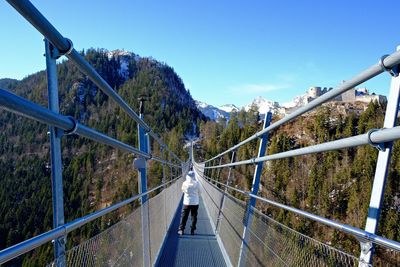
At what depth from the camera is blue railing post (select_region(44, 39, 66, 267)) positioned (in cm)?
120

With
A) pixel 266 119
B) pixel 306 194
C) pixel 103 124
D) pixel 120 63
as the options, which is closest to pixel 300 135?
pixel 306 194

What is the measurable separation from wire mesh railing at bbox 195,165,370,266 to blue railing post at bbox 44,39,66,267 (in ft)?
3.09

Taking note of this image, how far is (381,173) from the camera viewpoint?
45.3 inches

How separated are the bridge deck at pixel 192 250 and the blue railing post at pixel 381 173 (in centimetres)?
334

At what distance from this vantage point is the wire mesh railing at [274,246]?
1.49 metres

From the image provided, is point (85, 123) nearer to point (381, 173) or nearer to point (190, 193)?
point (190, 193)

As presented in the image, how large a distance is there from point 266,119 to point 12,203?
58.7 meters

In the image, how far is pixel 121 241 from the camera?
212 cm

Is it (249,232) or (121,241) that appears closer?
(121,241)

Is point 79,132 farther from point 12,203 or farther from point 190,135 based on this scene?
point 190,135

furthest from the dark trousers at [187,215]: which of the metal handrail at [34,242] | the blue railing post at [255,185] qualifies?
the metal handrail at [34,242]

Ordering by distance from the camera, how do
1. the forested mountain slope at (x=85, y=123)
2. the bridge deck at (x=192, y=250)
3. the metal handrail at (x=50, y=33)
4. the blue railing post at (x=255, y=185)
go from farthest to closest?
the forested mountain slope at (x=85, y=123), the bridge deck at (x=192, y=250), the blue railing post at (x=255, y=185), the metal handrail at (x=50, y=33)

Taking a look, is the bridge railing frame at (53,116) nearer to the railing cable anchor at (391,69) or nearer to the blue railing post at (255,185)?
the railing cable anchor at (391,69)

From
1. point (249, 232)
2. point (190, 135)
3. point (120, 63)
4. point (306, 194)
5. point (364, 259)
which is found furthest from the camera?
point (120, 63)
